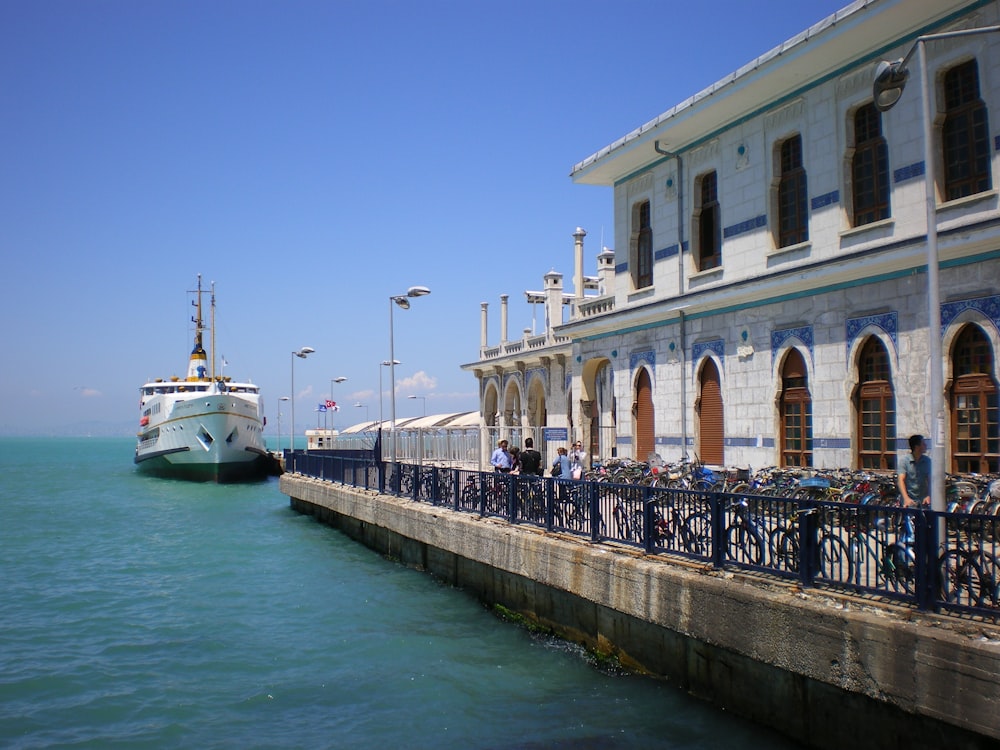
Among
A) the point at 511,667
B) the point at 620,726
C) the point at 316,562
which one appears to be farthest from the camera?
the point at 316,562

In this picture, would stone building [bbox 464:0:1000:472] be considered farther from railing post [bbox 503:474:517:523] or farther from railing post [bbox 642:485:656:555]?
railing post [bbox 503:474:517:523]

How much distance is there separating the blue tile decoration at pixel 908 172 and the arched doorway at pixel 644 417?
7.52 meters

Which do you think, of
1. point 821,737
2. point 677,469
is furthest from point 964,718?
point 677,469

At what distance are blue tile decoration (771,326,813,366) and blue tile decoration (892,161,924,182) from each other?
287 cm

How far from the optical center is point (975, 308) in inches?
480

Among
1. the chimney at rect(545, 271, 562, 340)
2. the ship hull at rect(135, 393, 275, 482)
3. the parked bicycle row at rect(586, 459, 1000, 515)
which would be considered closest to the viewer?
the parked bicycle row at rect(586, 459, 1000, 515)

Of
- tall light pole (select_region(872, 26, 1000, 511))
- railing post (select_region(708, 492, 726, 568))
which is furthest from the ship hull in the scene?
tall light pole (select_region(872, 26, 1000, 511))

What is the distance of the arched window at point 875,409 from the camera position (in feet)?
45.2

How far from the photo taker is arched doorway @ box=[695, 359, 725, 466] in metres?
17.7

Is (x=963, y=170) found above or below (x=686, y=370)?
above

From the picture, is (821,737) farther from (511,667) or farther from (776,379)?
(776,379)

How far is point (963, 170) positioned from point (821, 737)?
875 cm

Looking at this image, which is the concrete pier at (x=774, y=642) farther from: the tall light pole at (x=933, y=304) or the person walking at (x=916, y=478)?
the person walking at (x=916, y=478)

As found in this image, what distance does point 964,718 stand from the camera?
624cm
